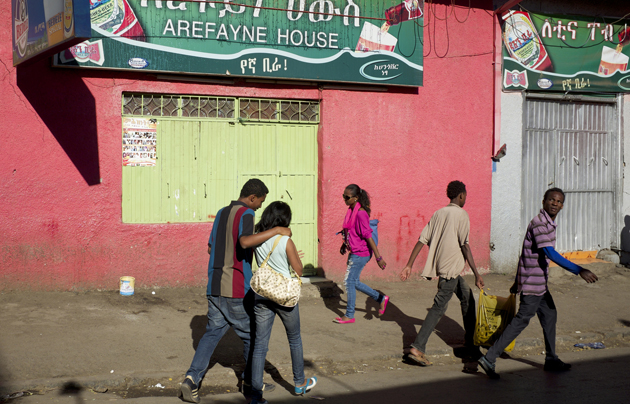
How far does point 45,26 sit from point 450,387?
5510 mm

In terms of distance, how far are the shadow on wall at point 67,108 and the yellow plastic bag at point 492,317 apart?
5179 millimetres

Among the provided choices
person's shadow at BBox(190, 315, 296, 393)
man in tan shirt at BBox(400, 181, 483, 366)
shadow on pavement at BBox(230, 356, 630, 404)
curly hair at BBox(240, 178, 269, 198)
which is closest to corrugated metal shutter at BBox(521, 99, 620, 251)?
man in tan shirt at BBox(400, 181, 483, 366)

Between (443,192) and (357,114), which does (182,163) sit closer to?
(357,114)

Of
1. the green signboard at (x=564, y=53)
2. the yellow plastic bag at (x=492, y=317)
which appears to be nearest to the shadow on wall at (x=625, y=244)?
the green signboard at (x=564, y=53)

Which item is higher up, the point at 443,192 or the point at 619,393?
the point at 443,192

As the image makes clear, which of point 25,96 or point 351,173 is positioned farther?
point 351,173

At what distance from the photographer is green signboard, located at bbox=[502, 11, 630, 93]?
1026cm

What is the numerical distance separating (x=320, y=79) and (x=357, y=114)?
0.86 meters

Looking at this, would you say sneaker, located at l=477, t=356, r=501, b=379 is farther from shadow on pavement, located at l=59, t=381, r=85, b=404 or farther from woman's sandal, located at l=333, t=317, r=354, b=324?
shadow on pavement, located at l=59, t=381, r=85, b=404

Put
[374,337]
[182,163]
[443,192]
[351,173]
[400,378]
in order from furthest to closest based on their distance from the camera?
[443,192] → [351,173] → [182,163] → [374,337] → [400,378]

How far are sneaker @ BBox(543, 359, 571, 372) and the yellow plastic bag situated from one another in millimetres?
394

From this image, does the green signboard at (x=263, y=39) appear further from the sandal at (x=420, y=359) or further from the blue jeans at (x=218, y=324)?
the sandal at (x=420, y=359)

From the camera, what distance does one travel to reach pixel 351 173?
9.23 metres

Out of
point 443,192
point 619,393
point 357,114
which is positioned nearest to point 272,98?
point 357,114
